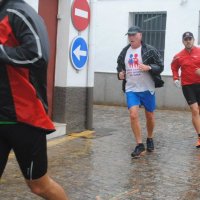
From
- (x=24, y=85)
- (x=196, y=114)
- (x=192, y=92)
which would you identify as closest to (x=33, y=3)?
(x=192, y=92)

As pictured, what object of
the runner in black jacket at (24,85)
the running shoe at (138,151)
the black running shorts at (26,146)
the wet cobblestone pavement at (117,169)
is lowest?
the wet cobblestone pavement at (117,169)

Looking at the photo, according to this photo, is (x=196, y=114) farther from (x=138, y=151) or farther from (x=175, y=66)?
(x=138, y=151)

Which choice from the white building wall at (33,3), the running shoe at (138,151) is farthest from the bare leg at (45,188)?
the white building wall at (33,3)

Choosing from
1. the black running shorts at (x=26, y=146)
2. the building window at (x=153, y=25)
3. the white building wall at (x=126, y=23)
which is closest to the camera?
the black running shorts at (x=26, y=146)

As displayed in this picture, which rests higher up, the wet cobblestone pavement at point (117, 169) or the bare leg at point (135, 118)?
the bare leg at point (135, 118)

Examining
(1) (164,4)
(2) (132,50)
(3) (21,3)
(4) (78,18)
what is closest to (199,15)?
(1) (164,4)

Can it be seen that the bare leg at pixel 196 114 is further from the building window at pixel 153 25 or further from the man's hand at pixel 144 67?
the building window at pixel 153 25

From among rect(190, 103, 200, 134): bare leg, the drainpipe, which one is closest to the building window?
the drainpipe

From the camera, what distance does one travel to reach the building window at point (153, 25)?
1382cm

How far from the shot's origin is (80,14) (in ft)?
27.2

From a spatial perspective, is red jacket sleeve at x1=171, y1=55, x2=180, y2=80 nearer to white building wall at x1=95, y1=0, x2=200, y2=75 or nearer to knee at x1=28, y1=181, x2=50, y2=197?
knee at x1=28, y1=181, x2=50, y2=197

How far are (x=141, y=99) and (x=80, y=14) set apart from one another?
2137 mm

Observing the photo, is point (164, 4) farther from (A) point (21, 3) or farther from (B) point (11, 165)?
(A) point (21, 3)

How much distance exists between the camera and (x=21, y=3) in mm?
3199
